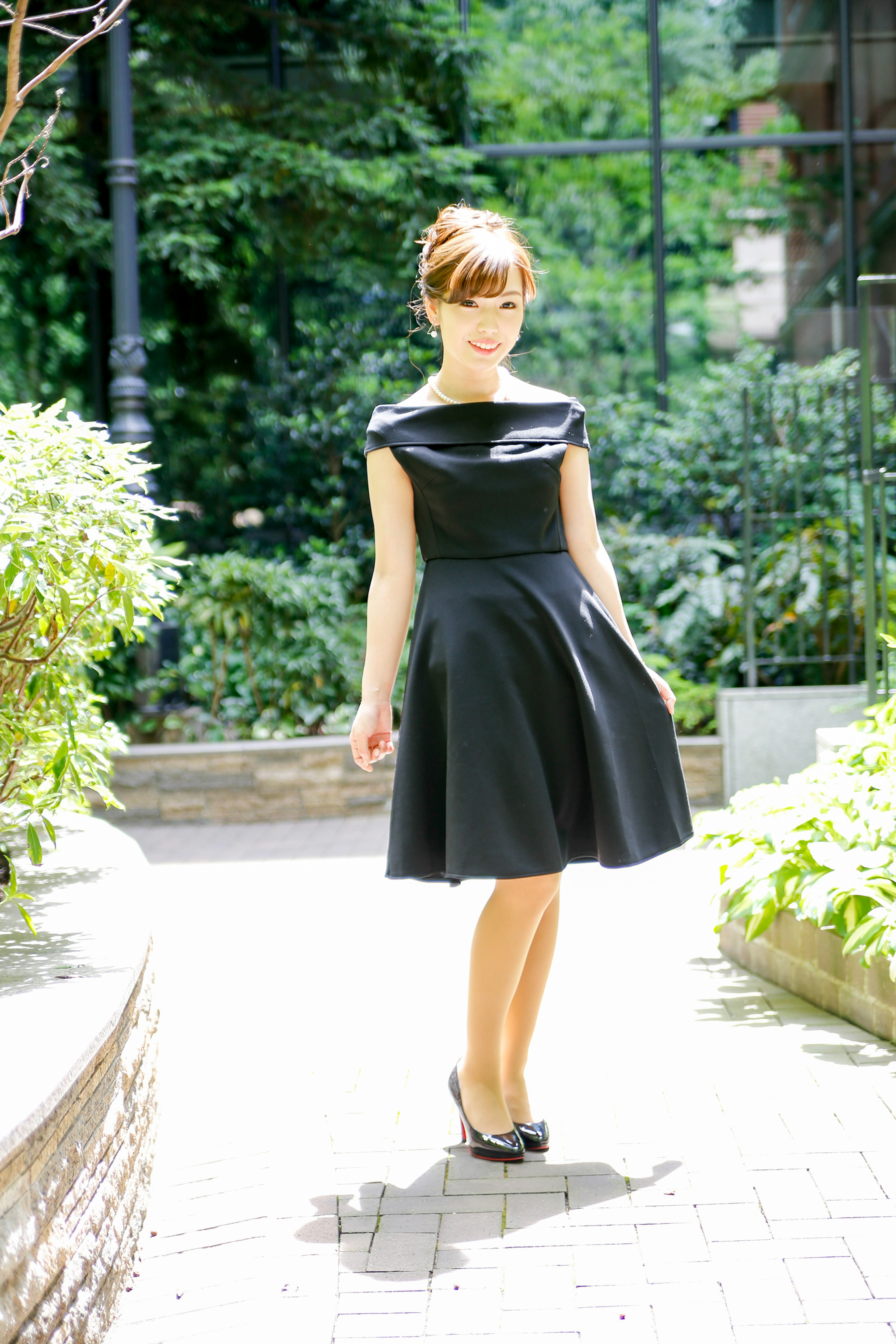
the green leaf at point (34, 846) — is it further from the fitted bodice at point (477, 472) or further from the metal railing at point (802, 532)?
the metal railing at point (802, 532)

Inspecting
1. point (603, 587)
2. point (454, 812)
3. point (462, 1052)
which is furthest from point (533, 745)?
point (462, 1052)

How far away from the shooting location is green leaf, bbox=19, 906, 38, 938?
238 cm

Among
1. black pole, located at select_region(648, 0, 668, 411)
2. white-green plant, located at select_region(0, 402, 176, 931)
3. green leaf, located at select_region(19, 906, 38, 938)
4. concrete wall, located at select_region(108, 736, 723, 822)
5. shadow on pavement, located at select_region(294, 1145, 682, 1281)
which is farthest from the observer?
black pole, located at select_region(648, 0, 668, 411)

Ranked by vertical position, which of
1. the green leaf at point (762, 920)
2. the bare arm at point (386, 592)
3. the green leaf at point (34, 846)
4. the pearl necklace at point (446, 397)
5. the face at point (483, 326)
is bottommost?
the green leaf at point (762, 920)

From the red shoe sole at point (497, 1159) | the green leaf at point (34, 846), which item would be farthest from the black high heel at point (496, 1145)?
the green leaf at point (34, 846)

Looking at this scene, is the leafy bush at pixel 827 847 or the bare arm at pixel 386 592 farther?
the leafy bush at pixel 827 847

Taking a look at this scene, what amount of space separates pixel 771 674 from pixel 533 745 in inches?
182

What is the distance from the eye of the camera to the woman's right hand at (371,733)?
7.93 feet

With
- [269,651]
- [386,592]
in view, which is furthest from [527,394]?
[269,651]

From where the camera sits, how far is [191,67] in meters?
8.48

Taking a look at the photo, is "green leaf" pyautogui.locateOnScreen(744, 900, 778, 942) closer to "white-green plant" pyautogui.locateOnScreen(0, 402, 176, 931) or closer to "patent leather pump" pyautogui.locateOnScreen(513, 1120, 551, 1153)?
"patent leather pump" pyautogui.locateOnScreen(513, 1120, 551, 1153)

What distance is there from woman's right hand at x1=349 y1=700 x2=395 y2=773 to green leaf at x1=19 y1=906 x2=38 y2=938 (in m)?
0.70

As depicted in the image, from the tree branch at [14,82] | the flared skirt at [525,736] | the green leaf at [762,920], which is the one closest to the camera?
the flared skirt at [525,736]

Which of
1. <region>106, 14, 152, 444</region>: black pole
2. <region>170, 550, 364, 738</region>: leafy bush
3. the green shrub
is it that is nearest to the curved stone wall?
<region>170, 550, 364, 738</region>: leafy bush
